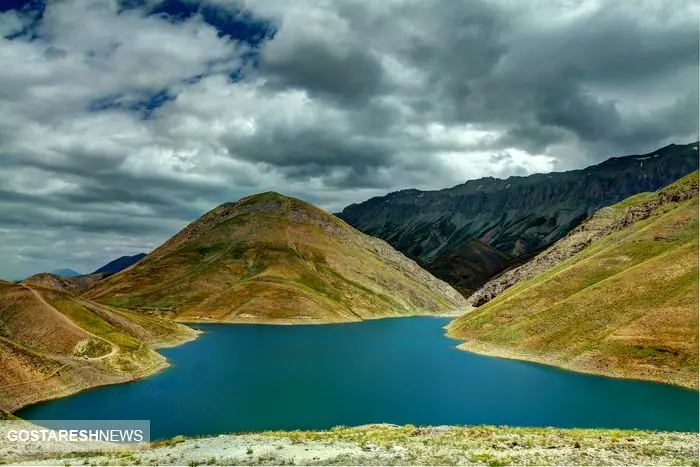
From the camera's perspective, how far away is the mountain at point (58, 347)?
75.6 m

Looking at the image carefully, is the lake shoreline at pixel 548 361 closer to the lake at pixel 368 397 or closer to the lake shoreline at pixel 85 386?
the lake at pixel 368 397

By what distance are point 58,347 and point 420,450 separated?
77412 mm

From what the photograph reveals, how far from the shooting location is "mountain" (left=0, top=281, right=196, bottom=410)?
75.6 metres

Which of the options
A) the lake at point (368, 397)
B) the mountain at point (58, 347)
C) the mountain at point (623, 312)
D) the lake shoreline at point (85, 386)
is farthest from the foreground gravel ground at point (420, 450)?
the mountain at point (623, 312)

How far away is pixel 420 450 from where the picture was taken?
39.8 meters

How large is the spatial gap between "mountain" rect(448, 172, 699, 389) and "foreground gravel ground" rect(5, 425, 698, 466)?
4515cm

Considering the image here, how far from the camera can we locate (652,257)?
116 metres

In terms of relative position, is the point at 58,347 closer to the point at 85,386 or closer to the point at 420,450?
the point at 85,386

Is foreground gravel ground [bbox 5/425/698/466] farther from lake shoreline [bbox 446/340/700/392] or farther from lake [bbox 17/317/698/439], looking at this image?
lake shoreline [bbox 446/340/700/392]

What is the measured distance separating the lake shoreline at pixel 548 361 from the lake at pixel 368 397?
190cm

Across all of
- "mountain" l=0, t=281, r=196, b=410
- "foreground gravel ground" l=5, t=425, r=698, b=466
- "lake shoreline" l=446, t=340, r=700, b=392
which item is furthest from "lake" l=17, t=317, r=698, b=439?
"foreground gravel ground" l=5, t=425, r=698, b=466

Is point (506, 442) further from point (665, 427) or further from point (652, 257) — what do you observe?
point (652, 257)

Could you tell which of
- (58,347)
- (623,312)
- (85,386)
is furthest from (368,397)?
(58,347)

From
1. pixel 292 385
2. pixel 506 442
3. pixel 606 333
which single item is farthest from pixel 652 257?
pixel 506 442
